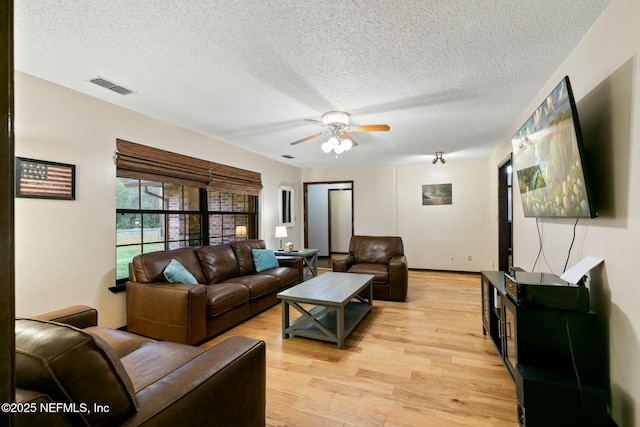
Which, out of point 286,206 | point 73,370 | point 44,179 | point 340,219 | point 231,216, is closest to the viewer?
point 73,370

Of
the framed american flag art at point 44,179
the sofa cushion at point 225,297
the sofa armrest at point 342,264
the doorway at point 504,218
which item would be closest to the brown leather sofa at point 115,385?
the sofa cushion at point 225,297

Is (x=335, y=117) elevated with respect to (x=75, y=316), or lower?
elevated

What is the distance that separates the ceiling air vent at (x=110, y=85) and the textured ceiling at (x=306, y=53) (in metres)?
0.07

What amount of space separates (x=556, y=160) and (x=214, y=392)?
2278 mm

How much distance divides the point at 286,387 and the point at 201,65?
246 centimetres

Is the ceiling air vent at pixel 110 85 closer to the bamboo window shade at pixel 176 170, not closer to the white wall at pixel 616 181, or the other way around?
the bamboo window shade at pixel 176 170

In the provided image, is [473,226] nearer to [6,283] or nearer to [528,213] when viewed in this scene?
[528,213]

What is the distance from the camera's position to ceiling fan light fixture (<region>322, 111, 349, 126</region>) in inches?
119

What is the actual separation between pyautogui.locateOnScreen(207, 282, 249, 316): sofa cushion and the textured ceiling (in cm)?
193

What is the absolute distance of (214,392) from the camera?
109 cm

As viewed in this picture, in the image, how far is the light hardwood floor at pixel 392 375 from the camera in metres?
1.73

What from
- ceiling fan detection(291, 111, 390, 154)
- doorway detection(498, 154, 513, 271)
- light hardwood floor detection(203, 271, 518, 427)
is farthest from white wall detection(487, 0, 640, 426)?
doorway detection(498, 154, 513, 271)

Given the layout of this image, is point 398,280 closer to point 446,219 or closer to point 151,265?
point 446,219

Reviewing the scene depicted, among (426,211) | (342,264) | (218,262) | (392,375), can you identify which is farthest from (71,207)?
(426,211)
